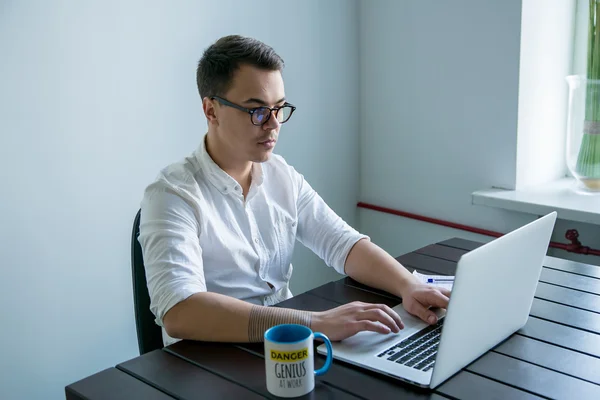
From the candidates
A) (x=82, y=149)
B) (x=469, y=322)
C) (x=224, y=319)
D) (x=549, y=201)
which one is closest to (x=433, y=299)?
(x=469, y=322)

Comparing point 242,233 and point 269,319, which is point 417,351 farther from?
point 242,233

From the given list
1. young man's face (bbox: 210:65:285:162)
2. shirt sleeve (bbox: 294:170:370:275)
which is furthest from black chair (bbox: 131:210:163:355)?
shirt sleeve (bbox: 294:170:370:275)

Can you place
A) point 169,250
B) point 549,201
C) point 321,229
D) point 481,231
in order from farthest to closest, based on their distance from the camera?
point 481,231, point 549,201, point 321,229, point 169,250

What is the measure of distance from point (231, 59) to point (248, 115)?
14cm

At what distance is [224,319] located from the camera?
1339 millimetres

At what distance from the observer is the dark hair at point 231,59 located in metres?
1.61

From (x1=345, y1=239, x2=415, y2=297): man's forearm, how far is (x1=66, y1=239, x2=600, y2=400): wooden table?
0.18m

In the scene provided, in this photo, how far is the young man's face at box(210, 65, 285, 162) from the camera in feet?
5.26

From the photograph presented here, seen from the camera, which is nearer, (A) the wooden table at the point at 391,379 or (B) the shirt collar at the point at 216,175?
(A) the wooden table at the point at 391,379

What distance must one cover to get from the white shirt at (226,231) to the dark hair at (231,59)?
0.17m

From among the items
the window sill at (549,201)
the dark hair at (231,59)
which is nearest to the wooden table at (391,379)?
the dark hair at (231,59)

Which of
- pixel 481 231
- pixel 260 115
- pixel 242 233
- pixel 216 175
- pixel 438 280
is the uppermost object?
pixel 260 115

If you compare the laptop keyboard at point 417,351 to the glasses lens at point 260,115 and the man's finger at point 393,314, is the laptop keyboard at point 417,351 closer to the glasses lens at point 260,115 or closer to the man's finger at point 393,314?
the man's finger at point 393,314

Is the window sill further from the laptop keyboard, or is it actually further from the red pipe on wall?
the laptop keyboard
